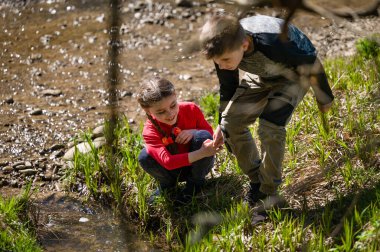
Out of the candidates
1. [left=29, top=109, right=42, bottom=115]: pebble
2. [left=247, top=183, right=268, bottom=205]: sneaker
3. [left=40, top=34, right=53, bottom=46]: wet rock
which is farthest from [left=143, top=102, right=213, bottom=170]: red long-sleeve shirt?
[left=40, top=34, right=53, bottom=46]: wet rock

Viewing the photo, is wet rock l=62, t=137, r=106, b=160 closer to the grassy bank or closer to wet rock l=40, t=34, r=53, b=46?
the grassy bank

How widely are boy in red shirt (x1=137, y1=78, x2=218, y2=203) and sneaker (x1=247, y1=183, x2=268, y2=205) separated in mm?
298

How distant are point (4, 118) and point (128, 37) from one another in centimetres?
183

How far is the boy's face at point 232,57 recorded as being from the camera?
310 centimetres

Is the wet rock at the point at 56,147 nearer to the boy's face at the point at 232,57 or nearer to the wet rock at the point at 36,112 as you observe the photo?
the wet rock at the point at 36,112

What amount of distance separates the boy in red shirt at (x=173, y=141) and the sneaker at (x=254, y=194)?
0.98 ft

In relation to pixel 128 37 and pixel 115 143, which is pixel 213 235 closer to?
pixel 115 143

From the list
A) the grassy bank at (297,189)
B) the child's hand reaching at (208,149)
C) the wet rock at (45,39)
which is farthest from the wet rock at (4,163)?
the wet rock at (45,39)

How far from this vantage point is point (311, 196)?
12.5 ft

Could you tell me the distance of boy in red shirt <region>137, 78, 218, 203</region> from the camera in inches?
145

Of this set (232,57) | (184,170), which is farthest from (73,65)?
(232,57)

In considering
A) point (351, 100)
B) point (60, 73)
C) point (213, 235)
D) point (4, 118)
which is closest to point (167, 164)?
point (213, 235)

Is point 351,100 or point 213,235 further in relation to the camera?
point 351,100

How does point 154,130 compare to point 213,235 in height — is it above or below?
above
